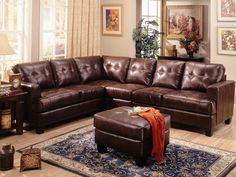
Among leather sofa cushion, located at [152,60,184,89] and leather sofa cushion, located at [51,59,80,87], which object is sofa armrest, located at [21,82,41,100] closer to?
leather sofa cushion, located at [51,59,80,87]

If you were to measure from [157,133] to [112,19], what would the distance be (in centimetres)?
429

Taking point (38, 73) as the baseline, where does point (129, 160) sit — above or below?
below

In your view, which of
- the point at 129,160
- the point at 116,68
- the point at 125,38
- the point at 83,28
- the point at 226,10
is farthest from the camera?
the point at 125,38

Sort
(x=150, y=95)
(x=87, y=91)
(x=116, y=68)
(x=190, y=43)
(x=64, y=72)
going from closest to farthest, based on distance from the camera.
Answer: (x=150, y=95), (x=87, y=91), (x=64, y=72), (x=116, y=68), (x=190, y=43)

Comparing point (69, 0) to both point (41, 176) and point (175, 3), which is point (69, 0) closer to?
point (175, 3)

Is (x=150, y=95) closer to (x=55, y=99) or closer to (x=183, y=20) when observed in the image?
(x=55, y=99)

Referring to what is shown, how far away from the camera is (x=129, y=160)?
3758 mm

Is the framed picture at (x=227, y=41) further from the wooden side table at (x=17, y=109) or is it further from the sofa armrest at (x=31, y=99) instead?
the wooden side table at (x=17, y=109)

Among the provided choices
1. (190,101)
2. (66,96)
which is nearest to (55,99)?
(66,96)

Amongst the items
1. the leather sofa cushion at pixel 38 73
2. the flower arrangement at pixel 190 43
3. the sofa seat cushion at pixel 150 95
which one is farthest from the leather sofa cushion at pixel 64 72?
the flower arrangement at pixel 190 43

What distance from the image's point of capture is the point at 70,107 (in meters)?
5.12

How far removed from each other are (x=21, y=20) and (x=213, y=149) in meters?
3.86

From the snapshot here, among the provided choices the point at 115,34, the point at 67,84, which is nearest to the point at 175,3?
the point at 115,34

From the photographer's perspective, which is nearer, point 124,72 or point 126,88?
point 126,88
